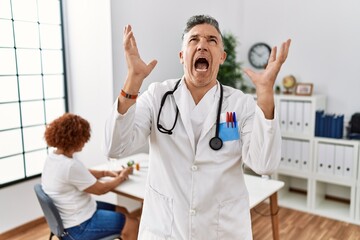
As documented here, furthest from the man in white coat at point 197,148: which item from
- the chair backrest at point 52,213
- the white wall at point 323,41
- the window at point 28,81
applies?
the white wall at point 323,41

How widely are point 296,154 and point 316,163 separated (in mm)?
229

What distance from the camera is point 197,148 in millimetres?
1224

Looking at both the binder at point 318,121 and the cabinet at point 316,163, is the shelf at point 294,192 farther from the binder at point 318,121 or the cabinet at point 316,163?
the binder at point 318,121

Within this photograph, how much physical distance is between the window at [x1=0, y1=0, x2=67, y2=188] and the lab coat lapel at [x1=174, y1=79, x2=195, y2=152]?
2.42m

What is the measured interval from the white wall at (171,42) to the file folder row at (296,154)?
1.98ft

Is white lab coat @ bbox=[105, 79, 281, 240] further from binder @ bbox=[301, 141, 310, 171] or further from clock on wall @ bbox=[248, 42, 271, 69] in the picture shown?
clock on wall @ bbox=[248, 42, 271, 69]

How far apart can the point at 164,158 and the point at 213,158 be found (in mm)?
174

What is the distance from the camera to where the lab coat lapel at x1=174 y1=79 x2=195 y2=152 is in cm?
123

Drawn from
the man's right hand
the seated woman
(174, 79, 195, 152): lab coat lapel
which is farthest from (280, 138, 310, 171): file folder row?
the man's right hand

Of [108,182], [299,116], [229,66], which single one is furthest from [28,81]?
[299,116]

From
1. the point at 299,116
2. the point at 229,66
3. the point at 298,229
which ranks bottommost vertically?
the point at 298,229

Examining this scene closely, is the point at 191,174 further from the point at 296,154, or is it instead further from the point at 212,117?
the point at 296,154

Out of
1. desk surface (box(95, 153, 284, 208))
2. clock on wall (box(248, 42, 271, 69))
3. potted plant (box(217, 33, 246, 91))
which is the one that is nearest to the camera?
desk surface (box(95, 153, 284, 208))

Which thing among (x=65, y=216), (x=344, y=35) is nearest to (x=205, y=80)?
(x=65, y=216)
